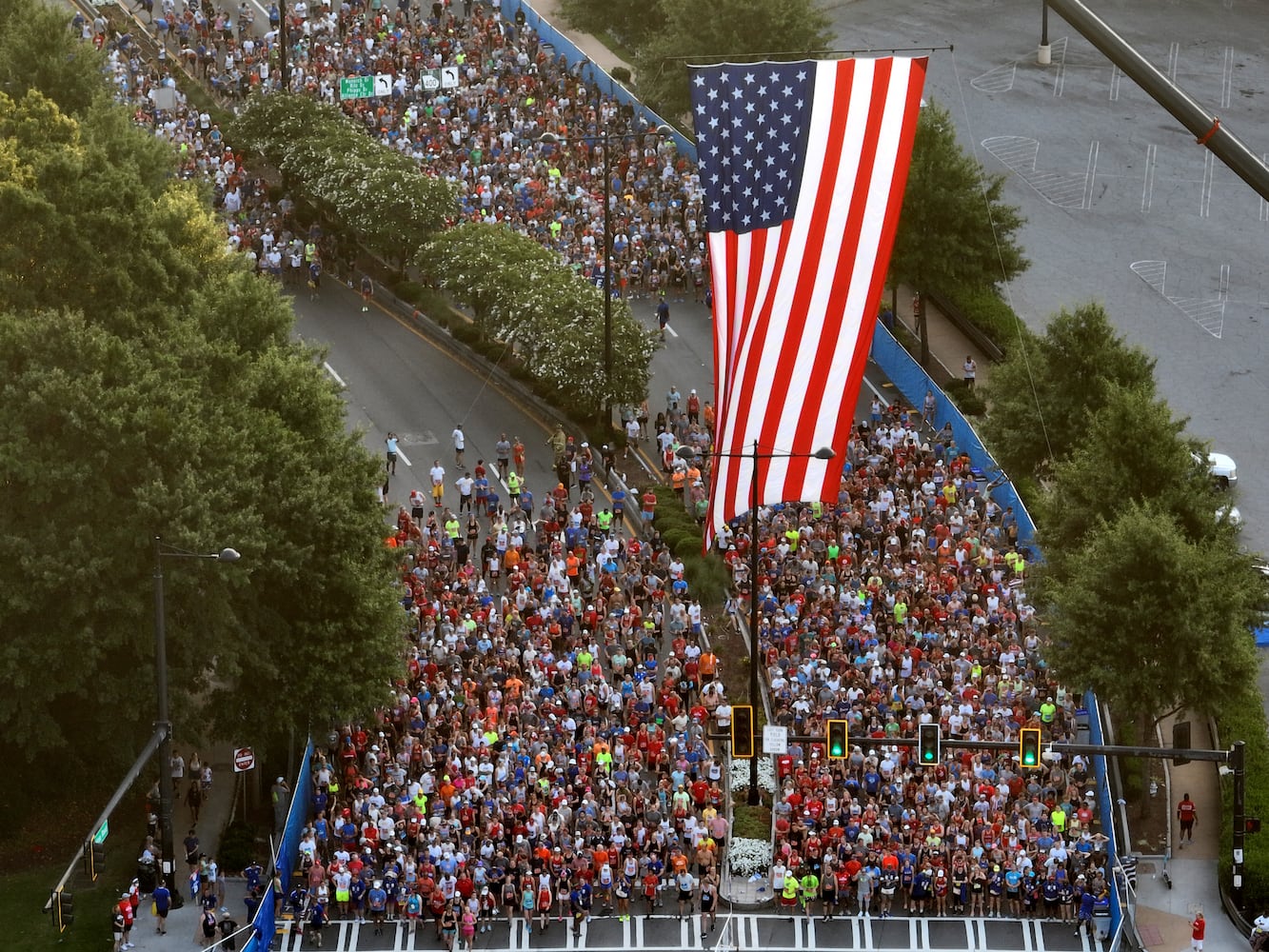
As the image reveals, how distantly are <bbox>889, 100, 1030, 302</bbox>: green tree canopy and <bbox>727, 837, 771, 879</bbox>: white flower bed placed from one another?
26114 millimetres

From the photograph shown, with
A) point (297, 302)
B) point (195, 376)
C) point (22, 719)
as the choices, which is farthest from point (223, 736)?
point (297, 302)

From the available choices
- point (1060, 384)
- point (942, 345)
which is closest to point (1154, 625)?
point (1060, 384)

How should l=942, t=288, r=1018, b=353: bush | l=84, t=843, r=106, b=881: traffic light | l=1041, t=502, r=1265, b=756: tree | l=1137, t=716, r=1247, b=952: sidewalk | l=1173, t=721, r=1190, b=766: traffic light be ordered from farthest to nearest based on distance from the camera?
l=942, t=288, r=1018, b=353: bush, l=1173, t=721, r=1190, b=766: traffic light, l=1041, t=502, r=1265, b=756: tree, l=1137, t=716, r=1247, b=952: sidewalk, l=84, t=843, r=106, b=881: traffic light

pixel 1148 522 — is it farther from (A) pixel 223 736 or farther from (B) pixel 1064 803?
(A) pixel 223 736

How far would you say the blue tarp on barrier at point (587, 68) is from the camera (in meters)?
85.7

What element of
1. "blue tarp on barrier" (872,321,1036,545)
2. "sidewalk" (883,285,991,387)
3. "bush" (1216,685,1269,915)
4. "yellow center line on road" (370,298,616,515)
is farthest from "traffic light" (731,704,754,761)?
"sidewalk" (883,285,991,387)

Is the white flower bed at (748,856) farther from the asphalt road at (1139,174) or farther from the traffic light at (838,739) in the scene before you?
the asphalt road at (1139,174)

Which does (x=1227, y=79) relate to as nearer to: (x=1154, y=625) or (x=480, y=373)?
(x=480, y=373)

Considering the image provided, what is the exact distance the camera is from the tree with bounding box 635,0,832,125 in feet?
278

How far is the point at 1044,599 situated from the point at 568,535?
41.5 ft

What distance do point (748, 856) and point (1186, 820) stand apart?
991cm

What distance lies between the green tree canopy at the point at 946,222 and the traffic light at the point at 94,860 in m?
32.6

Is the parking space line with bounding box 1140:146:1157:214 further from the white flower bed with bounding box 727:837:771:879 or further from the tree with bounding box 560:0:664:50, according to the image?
the white flower bed with bounding box 727:837:771:879

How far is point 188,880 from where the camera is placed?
173ft
